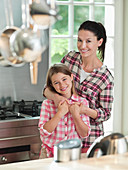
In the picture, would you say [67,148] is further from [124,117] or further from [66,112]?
[124,117]

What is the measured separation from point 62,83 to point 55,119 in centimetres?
24

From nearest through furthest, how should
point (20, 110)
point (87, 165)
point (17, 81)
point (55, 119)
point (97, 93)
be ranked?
1. point (87, 165)
2. point (55, 119)
3. point (97, 93)
4. point (20, 110)
5. point (17, 81)

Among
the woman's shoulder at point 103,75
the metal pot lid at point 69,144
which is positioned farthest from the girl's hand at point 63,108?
the metal pot lid at point 69,144

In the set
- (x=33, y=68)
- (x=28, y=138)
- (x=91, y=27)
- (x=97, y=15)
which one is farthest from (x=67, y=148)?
(x=97, y=15)

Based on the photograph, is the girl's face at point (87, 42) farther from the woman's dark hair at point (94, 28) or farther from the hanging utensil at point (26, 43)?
the hanging utensil at point (26, 43)

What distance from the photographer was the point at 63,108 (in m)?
2.12

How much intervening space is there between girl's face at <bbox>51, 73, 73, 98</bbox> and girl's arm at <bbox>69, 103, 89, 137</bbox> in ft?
0.41

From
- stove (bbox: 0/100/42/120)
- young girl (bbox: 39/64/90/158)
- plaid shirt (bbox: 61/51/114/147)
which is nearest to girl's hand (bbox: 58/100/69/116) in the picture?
young girl (bbox: 39/64/90/158)

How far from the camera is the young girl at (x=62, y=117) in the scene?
2.12 m

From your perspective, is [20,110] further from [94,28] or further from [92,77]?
[94,28]

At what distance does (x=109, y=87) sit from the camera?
2.36 m

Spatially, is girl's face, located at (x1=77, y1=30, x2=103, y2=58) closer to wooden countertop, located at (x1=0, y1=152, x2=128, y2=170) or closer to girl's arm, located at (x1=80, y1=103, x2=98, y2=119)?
girl's arm, located at (x1=80, y1=103, x2=98, y2=119)

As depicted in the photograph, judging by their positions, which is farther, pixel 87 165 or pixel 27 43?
pixel 87 165

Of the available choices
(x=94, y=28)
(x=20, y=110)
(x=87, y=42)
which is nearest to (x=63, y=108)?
(x=87, y=42)
